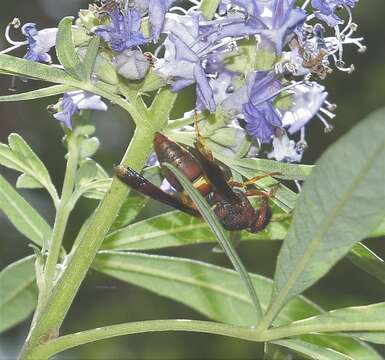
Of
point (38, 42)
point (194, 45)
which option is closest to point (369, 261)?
point (194, 45)

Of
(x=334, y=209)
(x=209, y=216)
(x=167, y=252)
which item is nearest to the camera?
(x=334, y=209)

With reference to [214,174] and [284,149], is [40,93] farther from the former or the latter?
[284,149]

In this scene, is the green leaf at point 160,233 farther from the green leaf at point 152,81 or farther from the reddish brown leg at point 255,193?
the green leaf at point 152,81

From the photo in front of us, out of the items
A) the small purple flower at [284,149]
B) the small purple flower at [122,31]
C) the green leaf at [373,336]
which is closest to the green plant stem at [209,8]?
the small purple flower at [122,31]

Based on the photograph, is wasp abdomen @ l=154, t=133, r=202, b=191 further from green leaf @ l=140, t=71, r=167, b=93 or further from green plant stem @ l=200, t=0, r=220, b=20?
green plant stem @ l=200, t=0, r=220, b=20

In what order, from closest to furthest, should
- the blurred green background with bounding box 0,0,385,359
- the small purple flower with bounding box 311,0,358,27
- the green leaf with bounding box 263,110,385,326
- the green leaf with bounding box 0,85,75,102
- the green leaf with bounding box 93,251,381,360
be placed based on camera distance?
the green leaf with bounding box 263,110,385,326, the green leaf with bounding box 0,85,75,102, the small purple flower with bounding box 311,0,358,27, the green leaf with bounding box 93,251,381,360, the blurred green background with bounding box 0,0,385,359

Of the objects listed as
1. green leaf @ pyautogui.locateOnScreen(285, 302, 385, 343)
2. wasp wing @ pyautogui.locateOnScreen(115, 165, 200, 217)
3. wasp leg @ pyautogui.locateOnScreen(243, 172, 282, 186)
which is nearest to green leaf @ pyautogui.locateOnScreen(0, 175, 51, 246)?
wasp wing @ pyautogui.locateOnScreen(115, 165, 200, 217)
